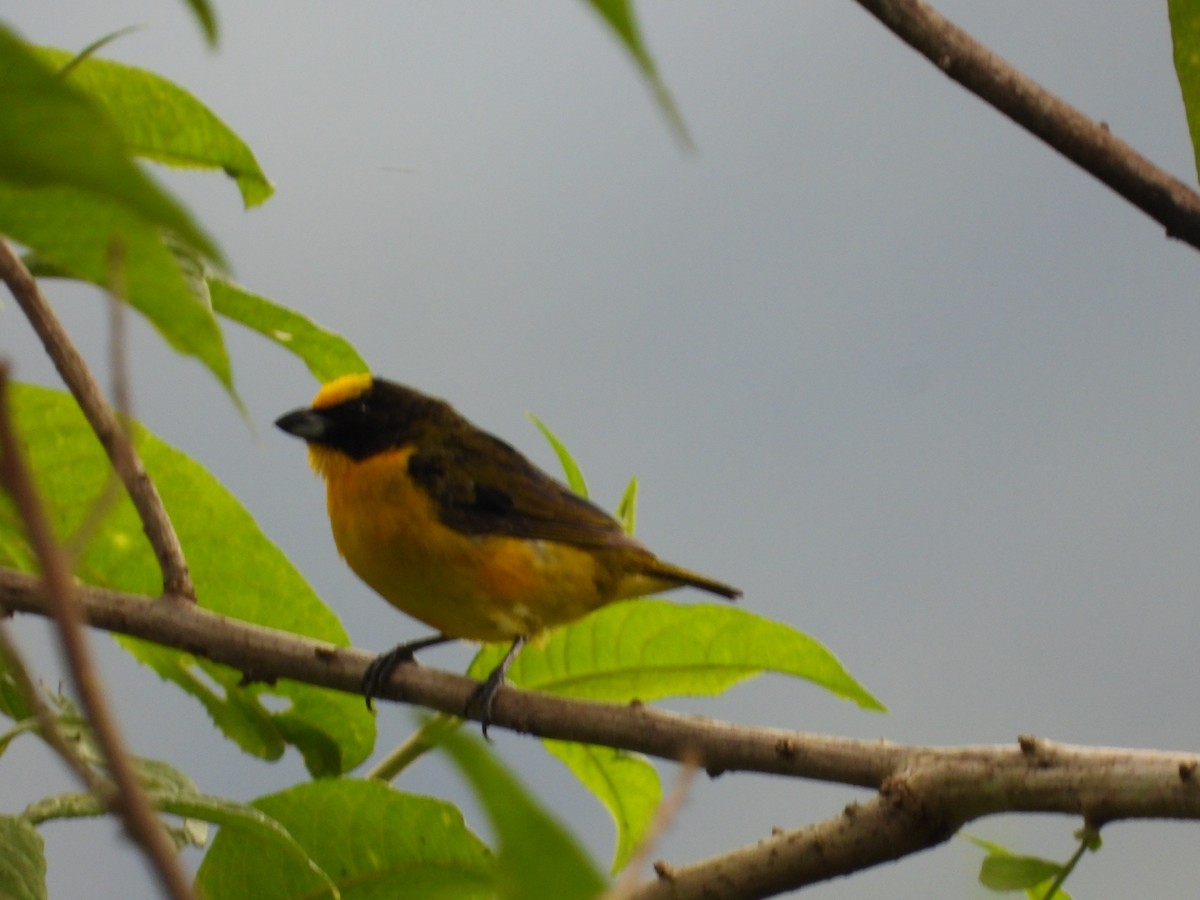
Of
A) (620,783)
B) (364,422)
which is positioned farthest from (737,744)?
(364,422)

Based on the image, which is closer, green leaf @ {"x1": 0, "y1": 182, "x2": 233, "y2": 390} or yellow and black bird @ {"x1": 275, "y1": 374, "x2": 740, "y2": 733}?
green leaf @ {"x1": 0, "y1": 182, "x2": 233, "y2": 390}

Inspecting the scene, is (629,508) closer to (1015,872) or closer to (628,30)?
(1015,872)

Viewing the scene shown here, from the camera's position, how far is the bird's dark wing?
3.09 m

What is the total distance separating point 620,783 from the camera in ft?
7.39

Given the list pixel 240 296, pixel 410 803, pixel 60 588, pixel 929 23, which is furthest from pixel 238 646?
pixel 60 588

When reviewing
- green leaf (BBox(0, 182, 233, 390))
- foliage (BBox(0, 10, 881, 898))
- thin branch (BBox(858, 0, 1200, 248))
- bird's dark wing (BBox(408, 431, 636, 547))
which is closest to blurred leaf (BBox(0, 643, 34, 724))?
foliage (BBox(0, 10, 881, 898))

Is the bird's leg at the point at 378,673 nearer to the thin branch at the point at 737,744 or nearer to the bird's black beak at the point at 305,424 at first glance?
the thin branch at the point at 737,744

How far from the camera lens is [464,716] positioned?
2205mm

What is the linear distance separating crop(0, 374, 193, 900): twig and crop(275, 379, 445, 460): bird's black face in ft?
9.64

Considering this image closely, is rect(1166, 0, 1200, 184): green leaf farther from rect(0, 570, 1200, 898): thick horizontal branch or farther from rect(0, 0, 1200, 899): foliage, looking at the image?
rect(0, 570, 1200, 898): thick horizontal branch

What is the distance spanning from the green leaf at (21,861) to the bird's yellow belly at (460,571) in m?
1.37

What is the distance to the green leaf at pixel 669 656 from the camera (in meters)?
2.04

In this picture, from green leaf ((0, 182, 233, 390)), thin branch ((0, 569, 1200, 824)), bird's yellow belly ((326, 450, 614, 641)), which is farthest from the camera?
bird's yellow belly ((326, 450, 614, 641))

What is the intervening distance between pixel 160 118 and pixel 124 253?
4.15ft
